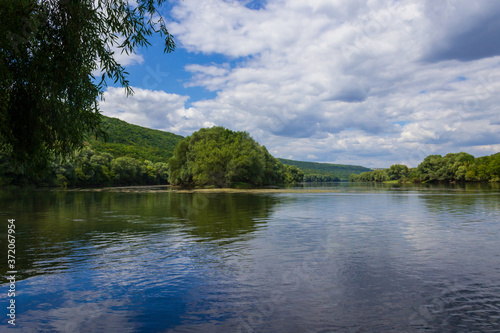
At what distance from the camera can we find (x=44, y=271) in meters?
13.7

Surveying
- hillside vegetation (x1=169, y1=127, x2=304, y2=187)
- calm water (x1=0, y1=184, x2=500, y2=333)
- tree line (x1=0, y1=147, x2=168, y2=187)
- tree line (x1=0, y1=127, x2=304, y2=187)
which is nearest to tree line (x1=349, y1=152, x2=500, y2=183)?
tree line (x1=0, y1=127, x2=304, y2=187)

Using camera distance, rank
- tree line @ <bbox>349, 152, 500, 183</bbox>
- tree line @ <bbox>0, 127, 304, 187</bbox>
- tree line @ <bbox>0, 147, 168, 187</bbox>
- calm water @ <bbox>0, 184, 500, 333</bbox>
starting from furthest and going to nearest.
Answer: tree line @ <bbox>349, 152, 500, 183</bbox>
tree line @ <bbox>0, 127, 304, 187</bbox>
tree line @ <bbox>0, 147, 168, 187</bbox>
calm water @ <bbox>0, 184, 500, 333</bbox>

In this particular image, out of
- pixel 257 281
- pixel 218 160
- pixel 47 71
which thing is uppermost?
pixel 218 160

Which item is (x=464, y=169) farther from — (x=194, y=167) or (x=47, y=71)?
(x=47, y=71)

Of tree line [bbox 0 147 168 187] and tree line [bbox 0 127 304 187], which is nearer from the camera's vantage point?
tree line [bbox 0 147 168 187]

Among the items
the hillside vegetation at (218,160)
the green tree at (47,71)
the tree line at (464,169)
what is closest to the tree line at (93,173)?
the hillside vegetation at (218,160)

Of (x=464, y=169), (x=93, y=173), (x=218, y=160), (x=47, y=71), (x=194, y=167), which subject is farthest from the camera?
(x=464, y=169)

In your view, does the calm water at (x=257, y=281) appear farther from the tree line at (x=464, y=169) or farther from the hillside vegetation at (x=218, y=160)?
the tree line at (x=464, y=169)

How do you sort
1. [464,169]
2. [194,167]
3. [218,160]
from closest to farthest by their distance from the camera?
[218,160] < [194,167] < [464,169]

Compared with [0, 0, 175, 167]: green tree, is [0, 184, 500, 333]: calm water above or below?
A: below

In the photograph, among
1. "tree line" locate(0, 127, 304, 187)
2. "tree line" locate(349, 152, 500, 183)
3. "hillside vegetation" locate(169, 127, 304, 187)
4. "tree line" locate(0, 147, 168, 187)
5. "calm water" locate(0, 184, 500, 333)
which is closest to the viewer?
"calm water" locate(0, 184, 500, 333)

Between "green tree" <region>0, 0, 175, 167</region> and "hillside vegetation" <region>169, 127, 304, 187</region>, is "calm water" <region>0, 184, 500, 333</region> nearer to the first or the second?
"green tree" <region>0, 0, 175, 167</region>

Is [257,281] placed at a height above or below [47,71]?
below

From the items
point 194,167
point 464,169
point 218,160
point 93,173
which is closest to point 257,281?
point 218,160
